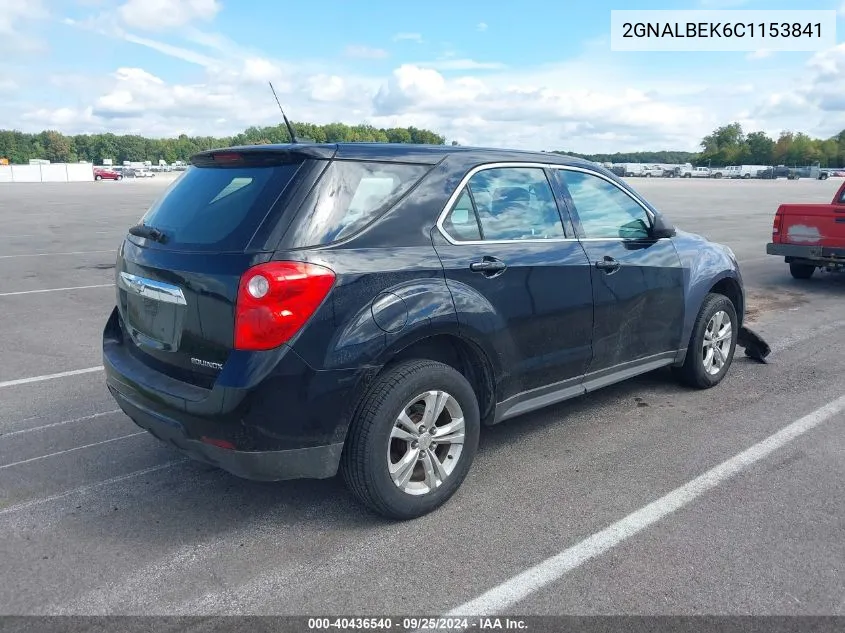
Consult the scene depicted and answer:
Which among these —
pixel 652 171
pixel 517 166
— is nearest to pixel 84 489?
pixel 517 166

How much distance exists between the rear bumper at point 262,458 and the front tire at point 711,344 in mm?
3150

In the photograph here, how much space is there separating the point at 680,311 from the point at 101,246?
1343 centimetres

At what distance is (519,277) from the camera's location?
3875 mm

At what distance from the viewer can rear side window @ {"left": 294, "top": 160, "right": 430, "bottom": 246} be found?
3232mm

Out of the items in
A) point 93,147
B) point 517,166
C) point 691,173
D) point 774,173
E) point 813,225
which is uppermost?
point 93,147

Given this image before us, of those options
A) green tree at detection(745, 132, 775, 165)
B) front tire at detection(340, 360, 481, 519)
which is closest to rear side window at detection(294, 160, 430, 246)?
front tire at detection(340, 360, 481, 519)

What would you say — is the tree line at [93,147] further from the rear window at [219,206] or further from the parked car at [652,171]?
the rear window at [219,206]

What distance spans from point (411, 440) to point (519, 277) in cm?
107

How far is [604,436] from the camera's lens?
4.60 m

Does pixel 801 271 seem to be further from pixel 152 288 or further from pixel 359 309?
pixel 152 288

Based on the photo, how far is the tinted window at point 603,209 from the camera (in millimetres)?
4469

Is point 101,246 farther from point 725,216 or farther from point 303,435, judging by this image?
point 725,216

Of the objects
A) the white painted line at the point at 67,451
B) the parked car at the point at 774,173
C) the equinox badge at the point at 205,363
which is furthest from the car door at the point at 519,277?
the parked car at the point at 774,173

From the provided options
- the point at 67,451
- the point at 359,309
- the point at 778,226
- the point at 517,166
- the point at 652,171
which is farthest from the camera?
the point at 652,171
